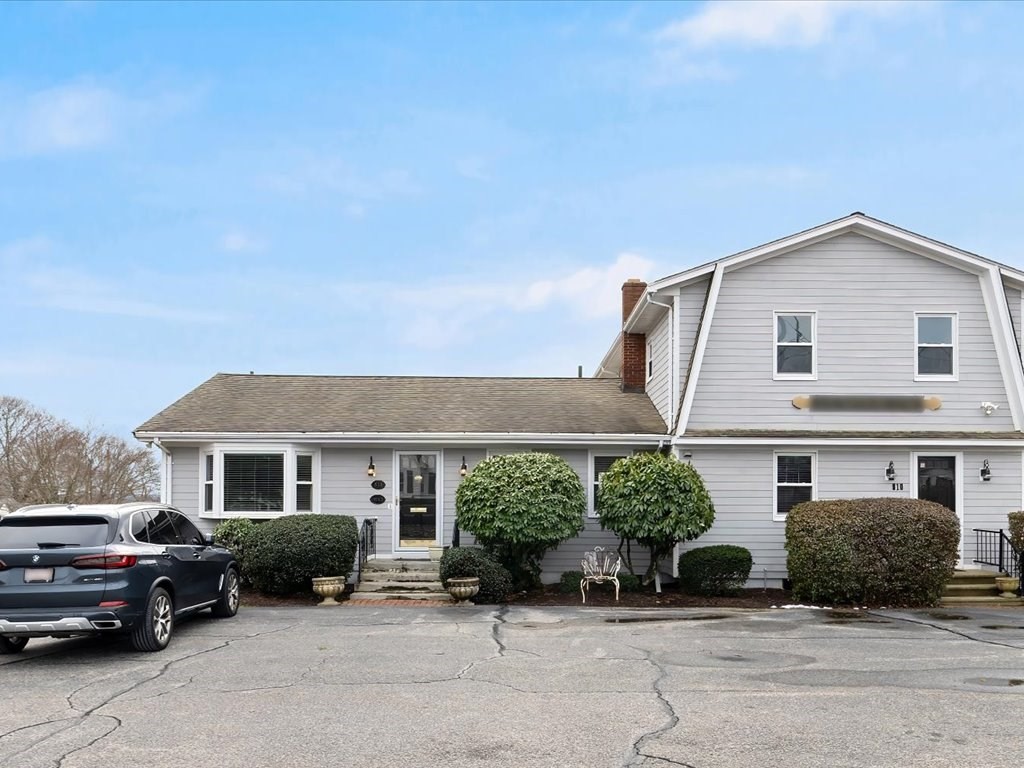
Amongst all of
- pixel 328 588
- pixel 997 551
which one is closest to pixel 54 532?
pixel 328 588

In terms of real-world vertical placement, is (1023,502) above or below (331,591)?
above

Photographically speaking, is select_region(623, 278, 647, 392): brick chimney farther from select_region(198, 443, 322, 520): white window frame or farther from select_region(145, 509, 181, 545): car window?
select_region(145, 509, 181, 545): car window

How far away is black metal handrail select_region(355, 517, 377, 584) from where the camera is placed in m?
17.9

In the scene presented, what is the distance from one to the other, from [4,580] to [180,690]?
2597 mm

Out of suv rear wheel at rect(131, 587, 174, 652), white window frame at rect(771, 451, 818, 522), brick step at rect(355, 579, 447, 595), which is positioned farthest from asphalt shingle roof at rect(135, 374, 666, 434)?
suv rear wheel at rect(131, 587, 174, 652)

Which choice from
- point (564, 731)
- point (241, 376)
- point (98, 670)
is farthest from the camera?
point (241, 376)

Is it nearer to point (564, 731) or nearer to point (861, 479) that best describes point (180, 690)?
point (564, 731)

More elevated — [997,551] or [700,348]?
[700,348]

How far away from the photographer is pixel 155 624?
10742 mm

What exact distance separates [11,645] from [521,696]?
6.30m

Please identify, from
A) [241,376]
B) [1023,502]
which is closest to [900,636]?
[1023,502]

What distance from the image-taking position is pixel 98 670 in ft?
32.2

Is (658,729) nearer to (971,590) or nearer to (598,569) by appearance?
(598,569)

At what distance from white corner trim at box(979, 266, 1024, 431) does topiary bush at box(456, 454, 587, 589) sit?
8120mm
